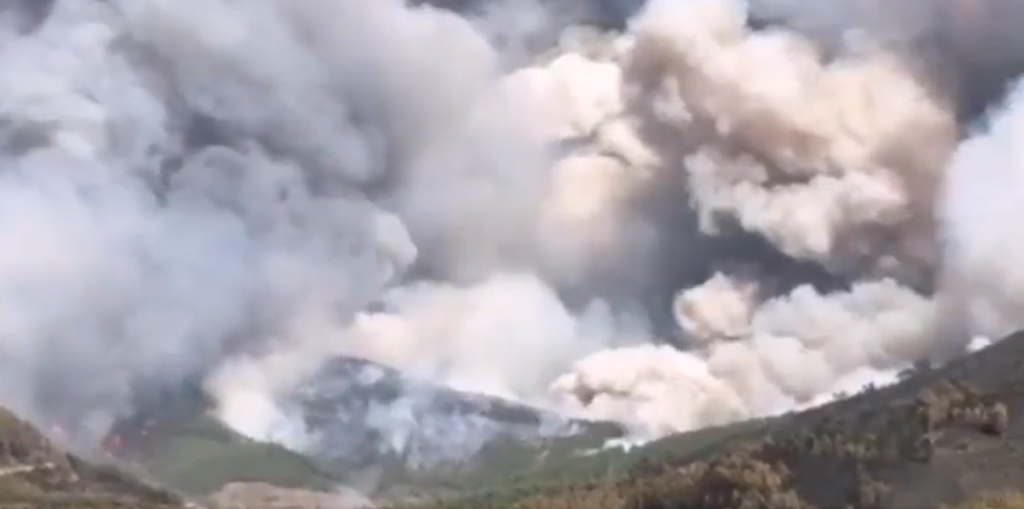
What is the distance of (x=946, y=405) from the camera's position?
159 metres

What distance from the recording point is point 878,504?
380ft

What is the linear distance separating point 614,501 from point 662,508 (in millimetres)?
23718

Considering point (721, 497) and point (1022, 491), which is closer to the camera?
point (1022, 491)

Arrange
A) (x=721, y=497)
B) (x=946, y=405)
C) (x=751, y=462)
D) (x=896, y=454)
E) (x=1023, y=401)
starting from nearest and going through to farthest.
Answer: (x=721, y=497) → (x=896, y=454) → (x=751, y=462) → (x=946, y=405) → (x=1023, y=401)

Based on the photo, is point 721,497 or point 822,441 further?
point 822,441

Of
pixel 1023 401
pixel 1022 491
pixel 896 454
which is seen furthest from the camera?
pixel 1023 401

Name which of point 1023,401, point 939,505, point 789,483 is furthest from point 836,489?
point 1023,401

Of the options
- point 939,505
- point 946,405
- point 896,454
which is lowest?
point 939,505

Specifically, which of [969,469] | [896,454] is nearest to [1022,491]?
[969,469]

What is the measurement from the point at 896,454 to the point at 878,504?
20.8 meters

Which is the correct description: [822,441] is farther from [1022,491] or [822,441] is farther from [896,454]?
[1022,491]

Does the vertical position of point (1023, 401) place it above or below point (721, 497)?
above

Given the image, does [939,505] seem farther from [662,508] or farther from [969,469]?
[662,508]

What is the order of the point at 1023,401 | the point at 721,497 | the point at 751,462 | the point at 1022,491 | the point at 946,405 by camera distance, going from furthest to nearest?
1. the point at 1023,401
2. the point at 946,405
3. the point at 751,462
4. the point at 721,497
5. the point at 1022,491
